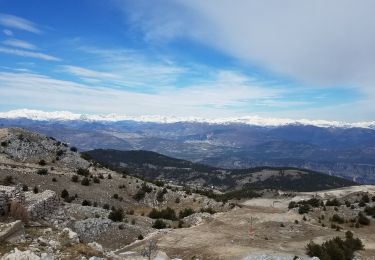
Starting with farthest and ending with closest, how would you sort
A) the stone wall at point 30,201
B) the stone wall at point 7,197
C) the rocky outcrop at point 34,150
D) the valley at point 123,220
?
the rocky outcrop at point 34,150 < the stone wall at point 30,201 < the stone wall at point 7,197 < the valley at point 123,220

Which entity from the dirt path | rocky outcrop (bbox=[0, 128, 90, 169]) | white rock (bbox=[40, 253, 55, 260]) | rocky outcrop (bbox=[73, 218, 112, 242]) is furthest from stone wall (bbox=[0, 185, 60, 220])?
rocky outcrop (bbox=[0, 128, 90, 169])

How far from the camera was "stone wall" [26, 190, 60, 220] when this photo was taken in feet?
96.2

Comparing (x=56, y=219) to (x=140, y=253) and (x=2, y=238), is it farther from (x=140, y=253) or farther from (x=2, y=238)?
(x=2, y=238)

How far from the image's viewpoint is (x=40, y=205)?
31.0 metres

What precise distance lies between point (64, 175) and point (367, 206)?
4382cm

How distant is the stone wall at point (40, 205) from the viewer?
29.3 metres

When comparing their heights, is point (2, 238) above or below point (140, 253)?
above

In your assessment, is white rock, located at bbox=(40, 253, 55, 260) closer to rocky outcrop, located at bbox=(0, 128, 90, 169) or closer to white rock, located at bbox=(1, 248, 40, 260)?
Result: white rock, located at bbox=(1, 248, 40, 260)

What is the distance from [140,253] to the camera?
3300 cm

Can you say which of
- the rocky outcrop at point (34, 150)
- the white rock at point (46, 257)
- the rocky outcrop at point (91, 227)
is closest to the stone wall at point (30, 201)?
the rocky outcrop at point (91, 227)

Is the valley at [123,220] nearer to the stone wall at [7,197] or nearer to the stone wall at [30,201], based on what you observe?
the stone wall at [30,201]

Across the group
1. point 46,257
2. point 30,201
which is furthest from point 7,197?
point 46,257

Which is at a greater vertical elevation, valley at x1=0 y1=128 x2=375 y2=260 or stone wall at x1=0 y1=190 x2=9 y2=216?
stone wall at x1=0 y1=190 x2=9 y2=216

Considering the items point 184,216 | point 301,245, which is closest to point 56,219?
point 301,245
